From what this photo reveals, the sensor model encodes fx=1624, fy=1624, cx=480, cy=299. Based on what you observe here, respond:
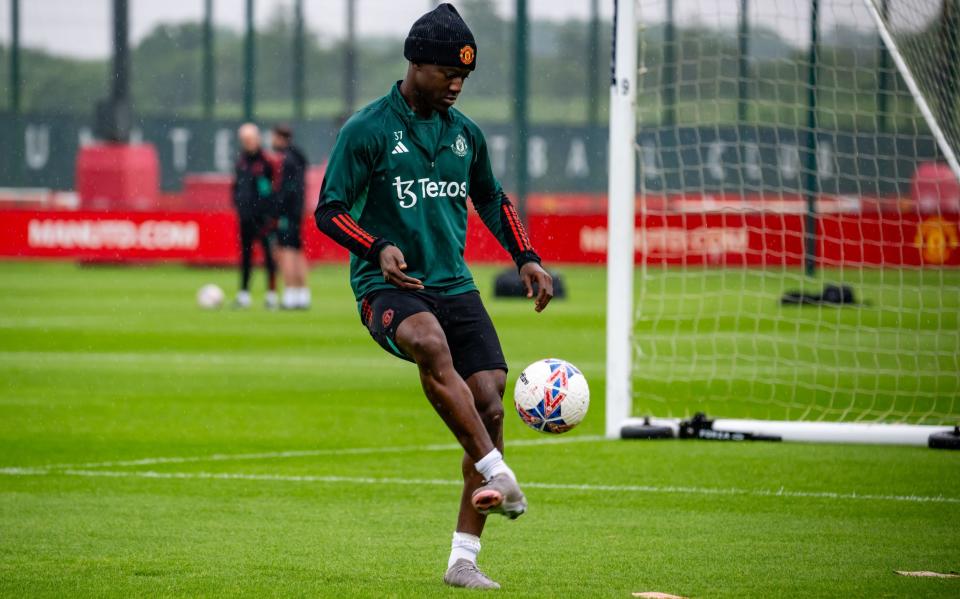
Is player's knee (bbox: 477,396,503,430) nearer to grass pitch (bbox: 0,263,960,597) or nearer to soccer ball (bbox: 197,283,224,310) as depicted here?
grass pitch (bbox: 0,263,960,597)

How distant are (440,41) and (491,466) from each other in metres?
1.68

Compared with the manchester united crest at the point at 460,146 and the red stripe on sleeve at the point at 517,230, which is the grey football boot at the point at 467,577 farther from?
the manchester united crest at the point at 460,146

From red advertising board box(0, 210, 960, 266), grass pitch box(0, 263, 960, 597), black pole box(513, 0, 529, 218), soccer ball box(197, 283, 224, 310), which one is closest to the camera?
grass pitch box(0, 263, 960, 597)

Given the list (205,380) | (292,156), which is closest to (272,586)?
(205,380)

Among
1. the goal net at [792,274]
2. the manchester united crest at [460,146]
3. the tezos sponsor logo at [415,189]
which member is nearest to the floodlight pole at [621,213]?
the goal net at [792,274]

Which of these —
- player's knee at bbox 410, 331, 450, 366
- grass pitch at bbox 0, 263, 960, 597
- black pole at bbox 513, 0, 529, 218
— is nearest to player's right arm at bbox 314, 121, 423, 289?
player's knee at bbox 410, 331, 450, 366

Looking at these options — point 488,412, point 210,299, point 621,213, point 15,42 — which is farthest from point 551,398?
point 15,42

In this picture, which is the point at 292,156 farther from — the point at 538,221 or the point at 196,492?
the point at 196,492

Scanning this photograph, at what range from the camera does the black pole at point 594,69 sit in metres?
37.1

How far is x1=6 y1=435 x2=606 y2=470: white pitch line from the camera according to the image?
972cm

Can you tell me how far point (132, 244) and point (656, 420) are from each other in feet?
74.9

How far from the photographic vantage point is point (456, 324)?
6484 millimetres

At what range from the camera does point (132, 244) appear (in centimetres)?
3238

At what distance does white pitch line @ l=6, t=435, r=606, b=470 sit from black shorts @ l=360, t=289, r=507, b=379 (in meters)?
3.68
